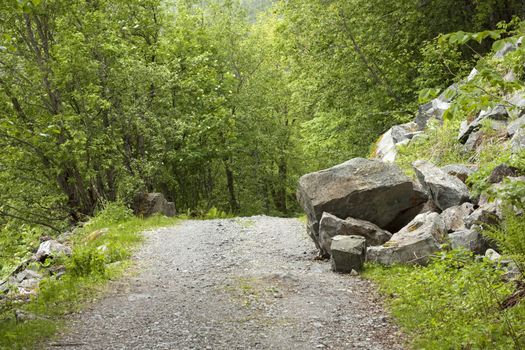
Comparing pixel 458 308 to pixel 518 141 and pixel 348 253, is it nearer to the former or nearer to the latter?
pixel 348 253

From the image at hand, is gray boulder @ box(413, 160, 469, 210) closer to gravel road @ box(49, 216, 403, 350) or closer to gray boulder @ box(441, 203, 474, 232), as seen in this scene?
gray boulder @ box(441, 203, 474, 232)

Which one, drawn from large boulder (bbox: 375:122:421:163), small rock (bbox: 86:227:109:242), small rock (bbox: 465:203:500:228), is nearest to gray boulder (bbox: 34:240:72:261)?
small rock (bbox: 86:227:109:242)

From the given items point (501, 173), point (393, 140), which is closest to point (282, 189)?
point (393, 140)

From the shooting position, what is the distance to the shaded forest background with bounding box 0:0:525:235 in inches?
703

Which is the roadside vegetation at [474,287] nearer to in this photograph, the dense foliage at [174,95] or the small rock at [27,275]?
the dense foliage at [174,95]

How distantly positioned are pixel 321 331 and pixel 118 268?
5671 millimetres

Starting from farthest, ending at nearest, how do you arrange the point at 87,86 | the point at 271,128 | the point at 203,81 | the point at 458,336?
the point at 271,128 → the point at 203,81 → the point at 87,86 → the point at 458,336

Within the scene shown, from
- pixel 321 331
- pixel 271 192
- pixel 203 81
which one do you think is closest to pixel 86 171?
pixel 203 81

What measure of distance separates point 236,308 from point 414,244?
11.0ft

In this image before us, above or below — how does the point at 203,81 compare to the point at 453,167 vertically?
above

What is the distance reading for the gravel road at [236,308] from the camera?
6.86 m

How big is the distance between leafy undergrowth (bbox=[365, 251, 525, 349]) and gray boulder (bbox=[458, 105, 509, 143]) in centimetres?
618

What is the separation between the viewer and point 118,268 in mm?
11281

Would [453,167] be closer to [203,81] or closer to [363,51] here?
[363,51]
